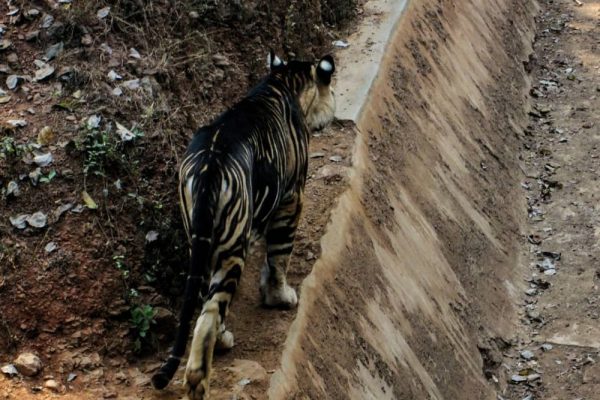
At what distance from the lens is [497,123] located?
45.6 feet

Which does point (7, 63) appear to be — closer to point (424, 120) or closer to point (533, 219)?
point (424, 120)

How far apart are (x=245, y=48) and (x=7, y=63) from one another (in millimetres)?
2976

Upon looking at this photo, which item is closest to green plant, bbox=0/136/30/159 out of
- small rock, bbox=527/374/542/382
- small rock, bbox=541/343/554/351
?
small rock, bbox=527/374/542/382

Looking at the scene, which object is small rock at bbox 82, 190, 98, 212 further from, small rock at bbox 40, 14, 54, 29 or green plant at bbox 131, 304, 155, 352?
small rock at bbox 40, 14, 54, 29

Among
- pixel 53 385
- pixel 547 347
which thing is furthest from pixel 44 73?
pixel 547 347

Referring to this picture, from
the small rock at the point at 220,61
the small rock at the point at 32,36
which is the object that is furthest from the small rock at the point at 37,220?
the small rock at the point at 220,61

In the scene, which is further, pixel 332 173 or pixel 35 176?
pixel 332 173

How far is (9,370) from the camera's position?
6.50m

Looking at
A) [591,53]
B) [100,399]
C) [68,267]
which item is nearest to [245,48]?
[68,267]

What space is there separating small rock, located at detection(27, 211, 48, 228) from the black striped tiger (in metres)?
1.39

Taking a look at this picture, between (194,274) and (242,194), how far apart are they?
733 millimetres

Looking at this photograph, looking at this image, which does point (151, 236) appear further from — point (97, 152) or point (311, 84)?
point (311, 84)

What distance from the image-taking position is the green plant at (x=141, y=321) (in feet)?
23.1

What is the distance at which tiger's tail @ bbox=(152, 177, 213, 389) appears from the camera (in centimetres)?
590
